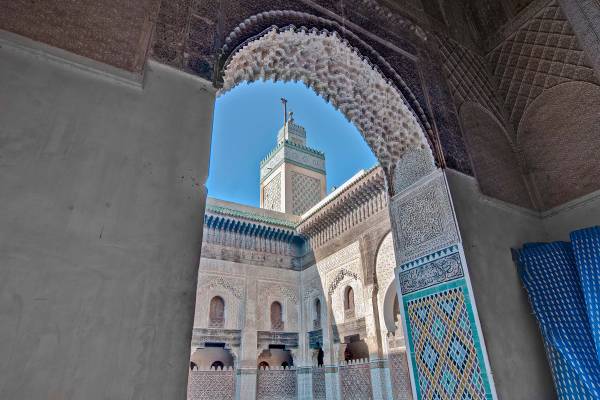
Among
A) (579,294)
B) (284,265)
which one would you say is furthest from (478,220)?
(284,265)

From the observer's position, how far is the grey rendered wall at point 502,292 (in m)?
2.39

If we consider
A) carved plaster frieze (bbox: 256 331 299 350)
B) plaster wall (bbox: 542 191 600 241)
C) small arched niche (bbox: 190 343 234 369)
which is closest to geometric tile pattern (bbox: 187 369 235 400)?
small arched niche (bbox: 190 343 234 369)

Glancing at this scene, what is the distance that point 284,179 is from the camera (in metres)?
11.9

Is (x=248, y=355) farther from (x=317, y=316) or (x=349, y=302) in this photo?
(x=349, y=302)

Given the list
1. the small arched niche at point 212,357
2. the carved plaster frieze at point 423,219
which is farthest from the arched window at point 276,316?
the carved plaster frieze at point 423,219

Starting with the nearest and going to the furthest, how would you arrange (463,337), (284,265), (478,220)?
(463,337)
(478,220)
(284,265)

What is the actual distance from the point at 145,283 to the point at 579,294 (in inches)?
105

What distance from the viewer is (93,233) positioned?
4.62 feet

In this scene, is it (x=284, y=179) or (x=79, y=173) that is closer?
(x=79, y=173)

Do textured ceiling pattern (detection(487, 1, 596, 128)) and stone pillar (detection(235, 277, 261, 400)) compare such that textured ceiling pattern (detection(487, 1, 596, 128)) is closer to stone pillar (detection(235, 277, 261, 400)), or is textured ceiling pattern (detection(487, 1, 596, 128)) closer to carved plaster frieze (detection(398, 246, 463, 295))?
carved plaster frieze (detection(398, 246, 463, 295))

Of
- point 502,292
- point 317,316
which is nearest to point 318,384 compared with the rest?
point 317,316

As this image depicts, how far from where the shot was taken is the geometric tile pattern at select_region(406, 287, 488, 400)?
2381 millimetres

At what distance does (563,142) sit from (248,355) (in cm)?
659

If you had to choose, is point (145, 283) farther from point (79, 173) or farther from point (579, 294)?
point (579, 294)
